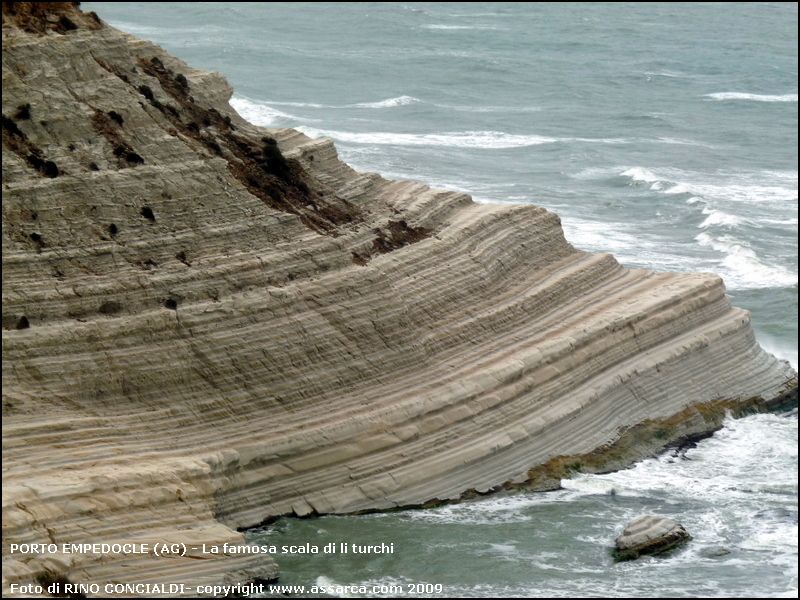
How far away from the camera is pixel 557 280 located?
36.0m

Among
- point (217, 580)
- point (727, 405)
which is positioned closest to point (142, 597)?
point (217, 580)

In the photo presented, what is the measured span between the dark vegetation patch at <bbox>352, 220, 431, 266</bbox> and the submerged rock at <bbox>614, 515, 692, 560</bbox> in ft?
24.8

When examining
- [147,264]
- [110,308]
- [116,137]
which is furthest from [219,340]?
[116,137]

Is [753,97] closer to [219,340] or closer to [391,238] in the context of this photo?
[391,238]

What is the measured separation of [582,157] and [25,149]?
4042 cm

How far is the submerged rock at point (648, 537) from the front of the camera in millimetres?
28641

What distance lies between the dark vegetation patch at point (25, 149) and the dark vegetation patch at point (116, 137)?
1210mm

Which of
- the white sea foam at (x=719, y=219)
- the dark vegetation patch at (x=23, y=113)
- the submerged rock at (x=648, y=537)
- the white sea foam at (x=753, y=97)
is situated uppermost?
the dark vegetation patch at (x=23, y=113)

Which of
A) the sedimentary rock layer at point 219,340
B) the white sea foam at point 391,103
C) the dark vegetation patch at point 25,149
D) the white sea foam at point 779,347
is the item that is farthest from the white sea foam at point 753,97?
the dark vegetation patch at point 25,149

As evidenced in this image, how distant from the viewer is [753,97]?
3290 inches

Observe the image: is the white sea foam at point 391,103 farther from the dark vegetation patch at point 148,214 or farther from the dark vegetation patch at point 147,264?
the dark vegetation patch at point 147,264

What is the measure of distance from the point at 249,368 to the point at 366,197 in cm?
719

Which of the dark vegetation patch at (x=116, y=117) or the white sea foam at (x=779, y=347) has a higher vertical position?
the dark vegetation patch at (x=116, y=117)

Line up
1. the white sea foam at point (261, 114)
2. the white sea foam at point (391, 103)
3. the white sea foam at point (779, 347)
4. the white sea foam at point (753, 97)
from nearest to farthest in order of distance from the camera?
1. the white sea foam at point (779, 347)
2. the white sea foam at point (261, 114)
3. the white sea foam at point (391, 103)
4. the white sea foam at point (753, 97)
